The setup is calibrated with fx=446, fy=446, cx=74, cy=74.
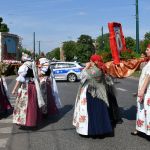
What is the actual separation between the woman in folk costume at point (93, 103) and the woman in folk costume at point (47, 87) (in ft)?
7.96

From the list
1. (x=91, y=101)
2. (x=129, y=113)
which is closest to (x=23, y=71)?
(x=91, y=101)

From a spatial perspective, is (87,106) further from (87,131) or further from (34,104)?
(34,104)

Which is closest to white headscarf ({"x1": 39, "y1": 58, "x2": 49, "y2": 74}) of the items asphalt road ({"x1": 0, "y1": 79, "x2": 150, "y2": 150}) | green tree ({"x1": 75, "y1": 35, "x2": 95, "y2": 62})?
asphalt road ({"x1": 0, "y1": 79, "x2": 150, "y2": 150})

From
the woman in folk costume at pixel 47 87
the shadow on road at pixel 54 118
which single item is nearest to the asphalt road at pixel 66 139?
the shadow on road at pixel 54 118

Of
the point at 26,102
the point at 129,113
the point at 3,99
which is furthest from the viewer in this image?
the point at 129,113

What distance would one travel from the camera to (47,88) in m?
11.0

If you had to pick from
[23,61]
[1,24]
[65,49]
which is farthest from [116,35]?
[65,49]

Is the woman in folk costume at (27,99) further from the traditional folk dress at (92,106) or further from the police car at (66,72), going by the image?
the police car at (66,72)

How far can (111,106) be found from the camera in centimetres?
955

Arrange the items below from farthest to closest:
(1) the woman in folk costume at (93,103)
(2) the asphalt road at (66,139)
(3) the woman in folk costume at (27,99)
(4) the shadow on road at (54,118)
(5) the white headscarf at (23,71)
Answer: (4) the shadow on road at (54,118) → (5) the white headscarf at (23,71) → (3) the woman in folk costume at (27,99) → (1) the woman in folk costume at (93,103) → (2) the asphalt road at (66,139)

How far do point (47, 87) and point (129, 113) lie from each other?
7.49ft

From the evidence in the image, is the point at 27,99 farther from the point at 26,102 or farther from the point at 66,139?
the point at 66,139

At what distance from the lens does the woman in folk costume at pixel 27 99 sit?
9.18m

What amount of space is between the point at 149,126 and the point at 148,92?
0.59m
